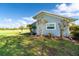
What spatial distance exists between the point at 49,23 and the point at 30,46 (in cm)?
55

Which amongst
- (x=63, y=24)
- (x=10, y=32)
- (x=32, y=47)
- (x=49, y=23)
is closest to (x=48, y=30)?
(x=49, y=23)

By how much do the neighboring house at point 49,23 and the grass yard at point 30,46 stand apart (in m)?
0.15

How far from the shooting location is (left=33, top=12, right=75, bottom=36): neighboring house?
16.3 ft

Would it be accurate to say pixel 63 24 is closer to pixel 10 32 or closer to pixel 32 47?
pixel 32 47

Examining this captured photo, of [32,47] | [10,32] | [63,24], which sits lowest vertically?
[32,47]

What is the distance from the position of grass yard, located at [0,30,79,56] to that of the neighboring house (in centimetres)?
15

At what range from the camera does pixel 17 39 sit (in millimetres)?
4980

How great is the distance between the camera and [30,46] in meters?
4.95

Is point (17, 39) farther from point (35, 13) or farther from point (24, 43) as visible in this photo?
point (35, 13)

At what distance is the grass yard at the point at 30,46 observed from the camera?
4914 millimetres

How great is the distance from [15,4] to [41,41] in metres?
0.82

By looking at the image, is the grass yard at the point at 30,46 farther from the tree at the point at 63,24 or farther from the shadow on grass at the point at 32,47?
the tree at the point at 63,24

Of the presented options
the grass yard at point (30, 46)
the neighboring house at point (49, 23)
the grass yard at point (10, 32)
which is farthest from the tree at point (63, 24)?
the grass yard at point (10, 32)

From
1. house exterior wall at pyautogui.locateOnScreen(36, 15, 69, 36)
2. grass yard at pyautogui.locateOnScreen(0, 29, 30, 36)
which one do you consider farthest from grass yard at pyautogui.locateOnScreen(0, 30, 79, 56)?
house exterior wall at pyautogui.locateOnScreen(36, 15, 69, 36)
